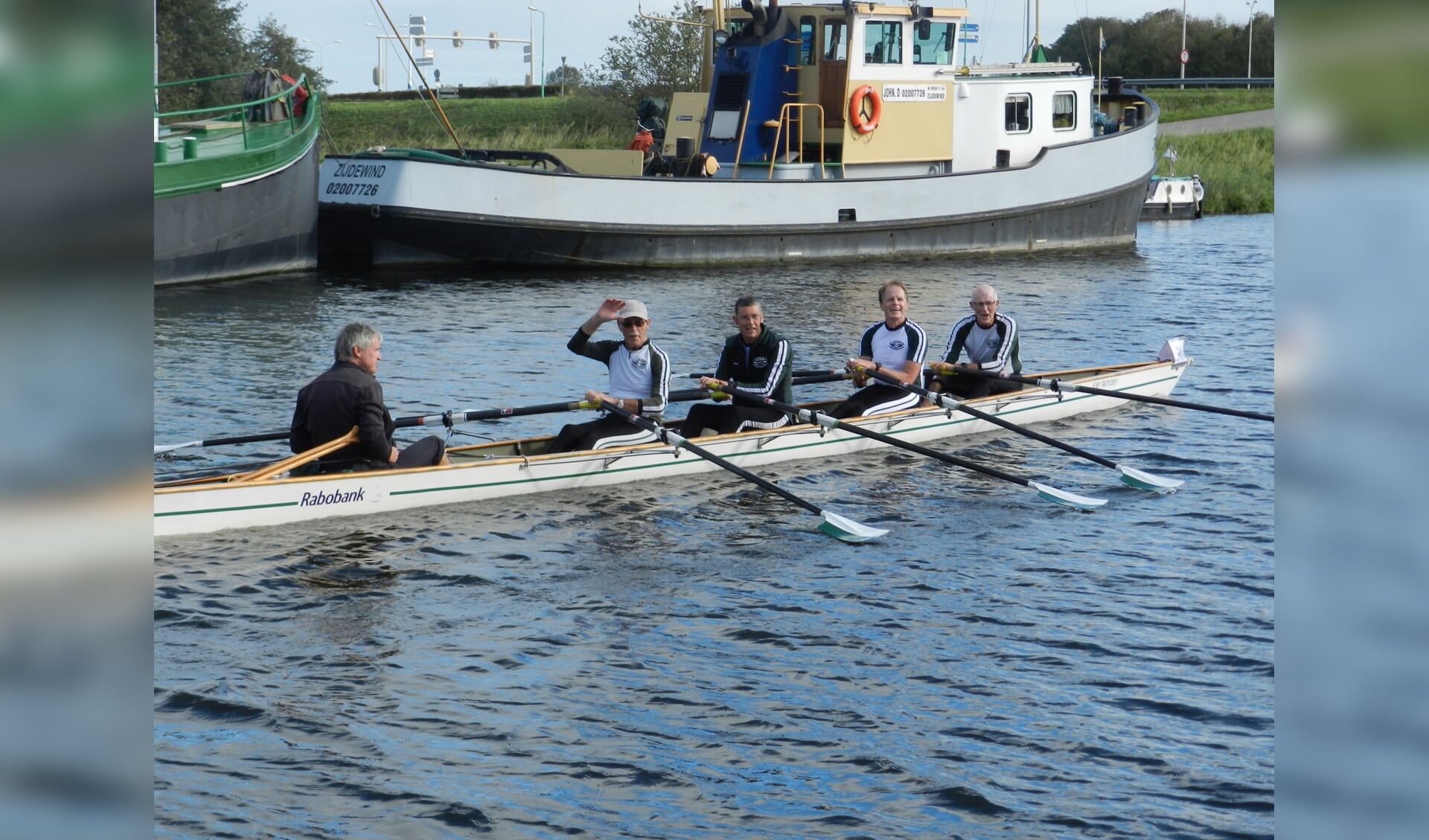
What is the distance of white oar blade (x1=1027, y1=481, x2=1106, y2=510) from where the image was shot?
11430 mm

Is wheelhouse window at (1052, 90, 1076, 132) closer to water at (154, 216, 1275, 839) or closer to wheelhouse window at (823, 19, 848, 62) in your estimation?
wheelhouse window at (823, 19, 848, 62)

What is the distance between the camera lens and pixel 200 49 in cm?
4175

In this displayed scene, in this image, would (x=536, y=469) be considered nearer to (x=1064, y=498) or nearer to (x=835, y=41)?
(x=1064, y=498)

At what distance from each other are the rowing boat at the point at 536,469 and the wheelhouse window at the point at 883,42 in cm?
1272

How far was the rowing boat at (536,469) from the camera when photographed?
31.5 ft

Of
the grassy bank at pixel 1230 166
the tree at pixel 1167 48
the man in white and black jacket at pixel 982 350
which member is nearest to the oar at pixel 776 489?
the man in white and black jacket at pixel 982 350

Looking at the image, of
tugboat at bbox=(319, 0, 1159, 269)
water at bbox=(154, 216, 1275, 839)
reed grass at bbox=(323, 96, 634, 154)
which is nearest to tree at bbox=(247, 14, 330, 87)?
reed grass at bbox=(323, 96, 634, 154)

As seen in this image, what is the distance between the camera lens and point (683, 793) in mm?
6457

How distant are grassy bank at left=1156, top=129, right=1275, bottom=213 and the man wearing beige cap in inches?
1313

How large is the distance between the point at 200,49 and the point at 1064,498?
37.4 m

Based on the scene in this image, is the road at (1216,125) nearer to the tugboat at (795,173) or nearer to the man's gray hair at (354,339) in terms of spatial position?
the tugboat at (795,173)
